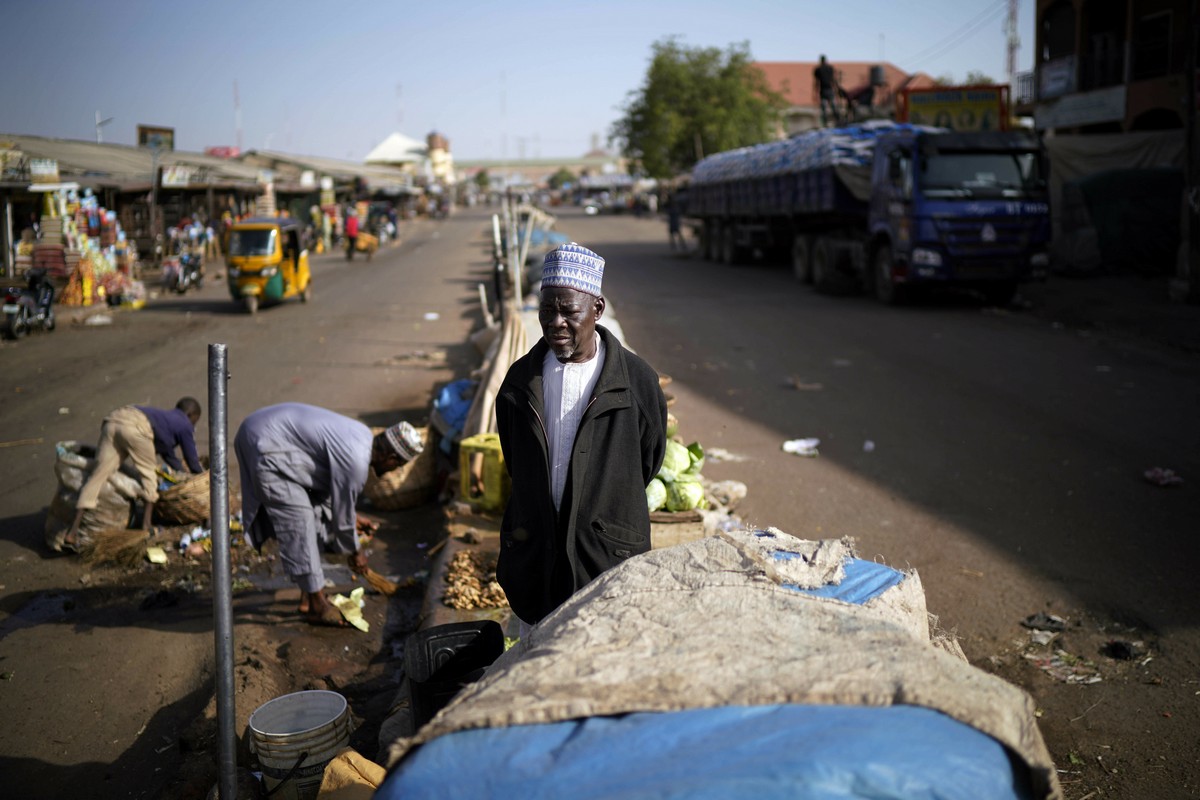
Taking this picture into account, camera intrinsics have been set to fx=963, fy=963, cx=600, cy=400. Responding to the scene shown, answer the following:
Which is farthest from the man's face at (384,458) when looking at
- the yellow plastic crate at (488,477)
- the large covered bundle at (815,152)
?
the large covered bundle at (815,152)

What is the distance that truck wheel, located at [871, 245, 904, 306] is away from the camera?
1692 cm

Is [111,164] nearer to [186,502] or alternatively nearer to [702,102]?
[186,502]

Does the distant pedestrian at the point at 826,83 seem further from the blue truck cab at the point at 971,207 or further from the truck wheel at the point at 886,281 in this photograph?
the blue truck cab at the point at 971,207

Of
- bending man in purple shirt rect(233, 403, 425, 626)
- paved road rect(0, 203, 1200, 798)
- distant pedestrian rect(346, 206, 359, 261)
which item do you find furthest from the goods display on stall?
bending man in purple shirt rect(233, 403, 425, 626)

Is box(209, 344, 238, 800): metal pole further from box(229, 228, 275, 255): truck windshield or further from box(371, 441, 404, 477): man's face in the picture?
box(229, 228, 275, 255): truck windshield

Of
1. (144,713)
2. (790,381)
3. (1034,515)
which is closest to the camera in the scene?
(144,713)

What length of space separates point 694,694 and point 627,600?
0.44 m

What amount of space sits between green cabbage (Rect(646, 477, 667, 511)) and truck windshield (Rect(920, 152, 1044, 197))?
1141cm

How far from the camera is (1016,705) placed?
188cm

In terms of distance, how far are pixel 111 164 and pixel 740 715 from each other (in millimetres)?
25788

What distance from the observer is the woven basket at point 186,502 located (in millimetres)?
6555

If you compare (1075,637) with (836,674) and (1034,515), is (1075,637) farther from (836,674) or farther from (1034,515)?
(836,674)

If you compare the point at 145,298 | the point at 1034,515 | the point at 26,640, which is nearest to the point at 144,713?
the point at 26,640

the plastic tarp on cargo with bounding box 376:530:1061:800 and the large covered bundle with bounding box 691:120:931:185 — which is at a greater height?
the large covered bundle with bounding box 691:120:931:185
